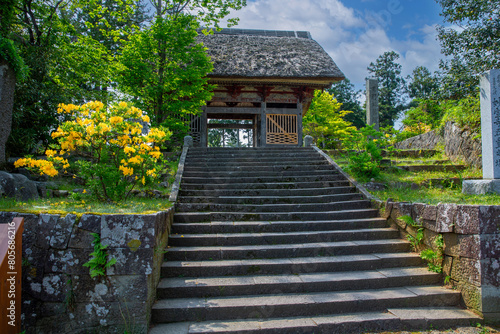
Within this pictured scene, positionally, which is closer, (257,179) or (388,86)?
(257,179)

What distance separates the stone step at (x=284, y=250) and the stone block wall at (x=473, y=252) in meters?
0.85

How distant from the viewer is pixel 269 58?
13273 mm

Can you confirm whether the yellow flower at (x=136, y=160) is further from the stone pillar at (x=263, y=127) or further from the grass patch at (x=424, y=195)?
the stone pillar at (x=263, y=127)

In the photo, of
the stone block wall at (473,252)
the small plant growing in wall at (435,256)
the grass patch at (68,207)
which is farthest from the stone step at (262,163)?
the stone block wall at (473,252)

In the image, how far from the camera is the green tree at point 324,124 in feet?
60.5


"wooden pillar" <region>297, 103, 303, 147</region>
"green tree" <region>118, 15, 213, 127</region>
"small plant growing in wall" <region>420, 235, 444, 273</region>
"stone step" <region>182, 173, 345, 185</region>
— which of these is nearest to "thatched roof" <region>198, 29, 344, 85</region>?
"wooden pillar" <region>297, 103, 303, 147</region>

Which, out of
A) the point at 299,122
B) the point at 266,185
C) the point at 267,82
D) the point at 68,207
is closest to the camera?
the point at 68,207

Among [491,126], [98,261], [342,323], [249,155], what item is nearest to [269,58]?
[249,155]

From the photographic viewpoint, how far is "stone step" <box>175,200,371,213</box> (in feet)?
18.2

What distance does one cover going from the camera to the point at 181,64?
1048 centimetres

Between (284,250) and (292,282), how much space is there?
28.3 inches

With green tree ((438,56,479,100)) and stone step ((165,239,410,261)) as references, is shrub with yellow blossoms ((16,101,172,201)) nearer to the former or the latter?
stone step ((165,239,410,261))

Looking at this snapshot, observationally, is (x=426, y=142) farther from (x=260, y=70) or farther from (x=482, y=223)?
(x=482, y=223)

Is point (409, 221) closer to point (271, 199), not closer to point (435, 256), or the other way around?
point (435, 256)
